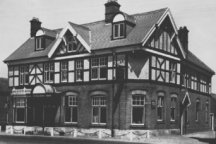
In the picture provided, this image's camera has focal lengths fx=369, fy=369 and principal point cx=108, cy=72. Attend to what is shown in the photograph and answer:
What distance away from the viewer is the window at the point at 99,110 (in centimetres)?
3170

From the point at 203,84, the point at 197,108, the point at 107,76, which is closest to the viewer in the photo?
the point at 107,76

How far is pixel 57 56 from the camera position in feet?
115

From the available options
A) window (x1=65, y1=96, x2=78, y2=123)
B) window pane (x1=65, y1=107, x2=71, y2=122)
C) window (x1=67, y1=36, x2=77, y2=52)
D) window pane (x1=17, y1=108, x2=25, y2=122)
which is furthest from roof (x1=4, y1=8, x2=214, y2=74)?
window pane (x1=65, y1=107, x2=71, y2=122)

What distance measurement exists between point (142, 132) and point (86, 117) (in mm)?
A: 5663

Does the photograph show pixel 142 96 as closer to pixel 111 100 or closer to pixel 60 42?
pixel 111 100

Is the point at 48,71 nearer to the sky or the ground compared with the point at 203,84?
nearer to the sky

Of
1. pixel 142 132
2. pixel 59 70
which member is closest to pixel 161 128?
pixel 142 132

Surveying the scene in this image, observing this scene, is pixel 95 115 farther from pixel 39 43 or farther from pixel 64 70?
pixel 39 43

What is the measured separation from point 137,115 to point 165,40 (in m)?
7.37

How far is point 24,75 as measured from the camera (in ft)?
126

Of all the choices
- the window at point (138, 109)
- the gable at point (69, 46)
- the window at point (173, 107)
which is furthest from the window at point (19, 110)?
the window at point (173, 107)

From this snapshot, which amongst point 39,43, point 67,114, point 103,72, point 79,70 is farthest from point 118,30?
point 39,43

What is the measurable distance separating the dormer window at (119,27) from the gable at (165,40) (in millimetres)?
2575

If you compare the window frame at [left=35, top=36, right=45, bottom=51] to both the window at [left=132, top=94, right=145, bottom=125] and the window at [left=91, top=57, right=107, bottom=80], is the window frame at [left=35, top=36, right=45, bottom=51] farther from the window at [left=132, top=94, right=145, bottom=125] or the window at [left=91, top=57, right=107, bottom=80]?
the window at [left=132, top=94, right=145, bottom=125]
